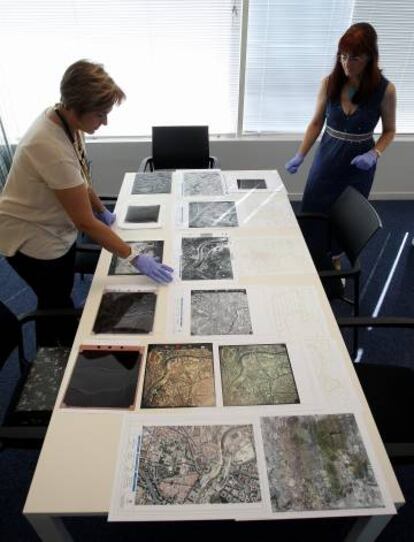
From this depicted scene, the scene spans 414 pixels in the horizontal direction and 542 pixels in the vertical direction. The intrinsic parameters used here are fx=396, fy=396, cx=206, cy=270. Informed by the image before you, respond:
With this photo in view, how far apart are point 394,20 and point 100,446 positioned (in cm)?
326

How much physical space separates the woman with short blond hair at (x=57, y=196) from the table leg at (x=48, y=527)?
2.45ft

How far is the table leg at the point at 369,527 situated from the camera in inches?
35.6

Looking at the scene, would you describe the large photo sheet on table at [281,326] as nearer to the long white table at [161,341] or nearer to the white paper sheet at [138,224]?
the long white table at [161,341]

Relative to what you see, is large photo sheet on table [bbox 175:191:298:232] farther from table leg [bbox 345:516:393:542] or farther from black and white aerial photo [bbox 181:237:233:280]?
table leg [bbox 345:516:393:542]

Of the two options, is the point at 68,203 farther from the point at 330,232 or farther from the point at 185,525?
the point at 330,232

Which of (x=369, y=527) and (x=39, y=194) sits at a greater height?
(x=39, y=194)

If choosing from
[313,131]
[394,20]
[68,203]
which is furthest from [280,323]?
[394,20]

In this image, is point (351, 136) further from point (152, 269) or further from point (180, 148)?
point (152, 269)

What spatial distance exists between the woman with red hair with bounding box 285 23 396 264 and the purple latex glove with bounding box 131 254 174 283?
4.33ft

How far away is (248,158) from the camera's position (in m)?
3.27

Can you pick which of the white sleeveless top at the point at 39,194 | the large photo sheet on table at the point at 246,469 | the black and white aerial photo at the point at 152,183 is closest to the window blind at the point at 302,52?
the black and white aerial photo at the point at 152,183

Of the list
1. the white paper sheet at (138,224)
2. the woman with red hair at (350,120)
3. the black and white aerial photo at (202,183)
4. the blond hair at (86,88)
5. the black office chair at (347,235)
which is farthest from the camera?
the black and white aerial photo at (202,183)

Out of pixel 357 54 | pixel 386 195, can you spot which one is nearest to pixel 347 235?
pixel 357 54

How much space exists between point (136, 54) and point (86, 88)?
1961 millimetres
